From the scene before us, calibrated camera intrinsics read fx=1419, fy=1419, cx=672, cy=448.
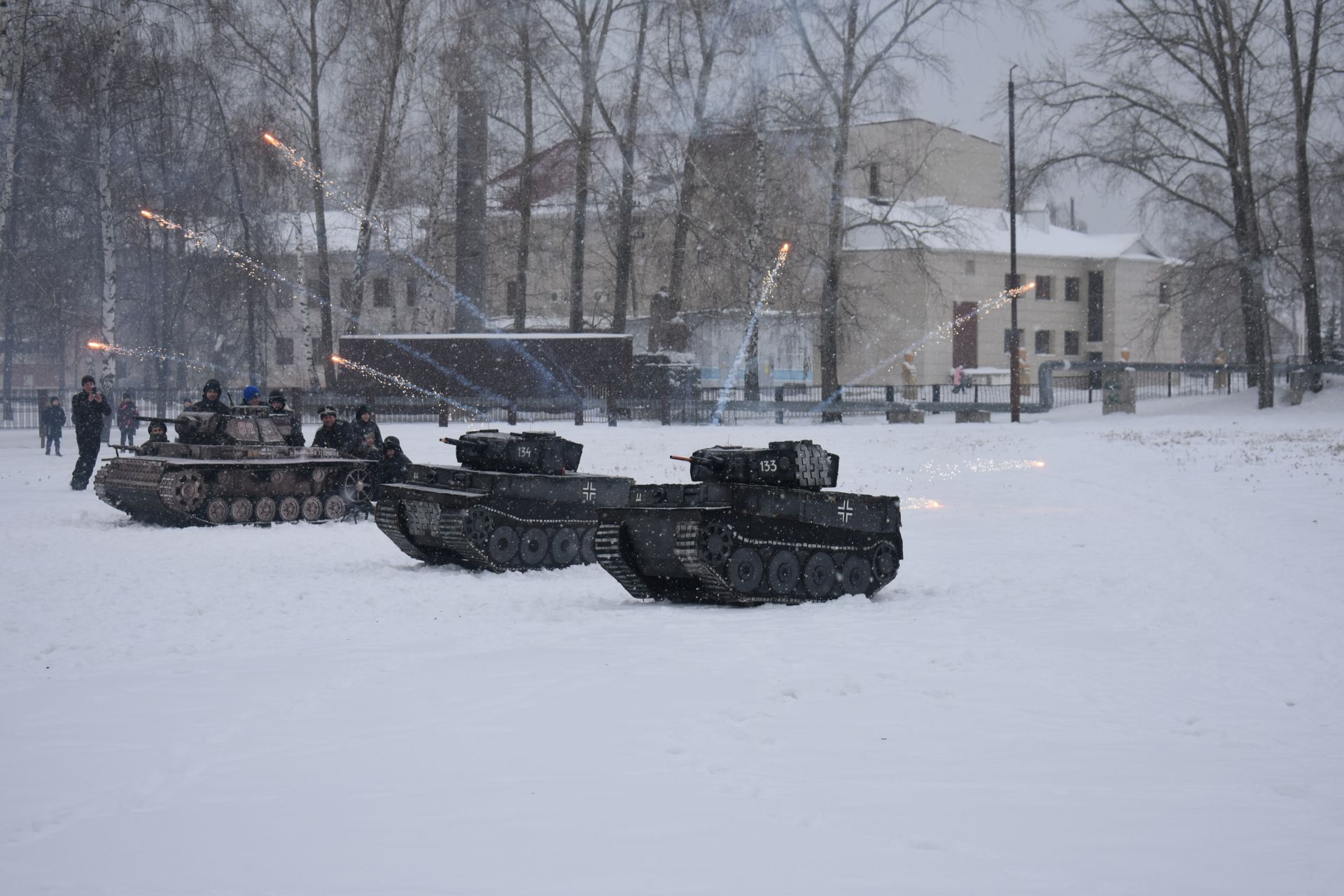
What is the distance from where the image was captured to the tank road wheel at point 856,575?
41.3 ft

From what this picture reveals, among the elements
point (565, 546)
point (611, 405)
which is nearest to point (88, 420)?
point (565, 546)

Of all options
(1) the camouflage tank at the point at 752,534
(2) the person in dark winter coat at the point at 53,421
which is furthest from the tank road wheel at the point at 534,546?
(2) the person in dark winter coat at the point at 53,421

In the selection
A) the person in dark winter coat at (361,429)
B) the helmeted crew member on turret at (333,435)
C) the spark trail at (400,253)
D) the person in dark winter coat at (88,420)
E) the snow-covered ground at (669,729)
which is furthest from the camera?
the spark trail at (400,253)

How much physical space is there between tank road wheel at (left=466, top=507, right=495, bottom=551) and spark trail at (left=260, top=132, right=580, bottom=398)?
21337 mm

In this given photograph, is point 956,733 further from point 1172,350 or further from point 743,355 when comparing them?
point 1172,350

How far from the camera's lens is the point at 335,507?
19562mm

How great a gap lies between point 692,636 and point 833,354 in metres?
29.3

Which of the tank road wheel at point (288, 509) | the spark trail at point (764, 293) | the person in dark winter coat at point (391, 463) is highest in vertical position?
the spark trail at point (764, 293)

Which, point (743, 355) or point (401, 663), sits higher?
point (743, 355)

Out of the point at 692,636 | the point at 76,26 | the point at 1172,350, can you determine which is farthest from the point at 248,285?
the point at 1172,350

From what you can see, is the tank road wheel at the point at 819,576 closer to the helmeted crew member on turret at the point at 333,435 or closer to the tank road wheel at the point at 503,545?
the tank road wheel at the point at 503,545

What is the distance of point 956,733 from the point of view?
23.5 ft

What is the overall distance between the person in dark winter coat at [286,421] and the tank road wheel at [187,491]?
151 centimetres

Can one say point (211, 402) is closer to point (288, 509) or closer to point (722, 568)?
point (288, 509)
